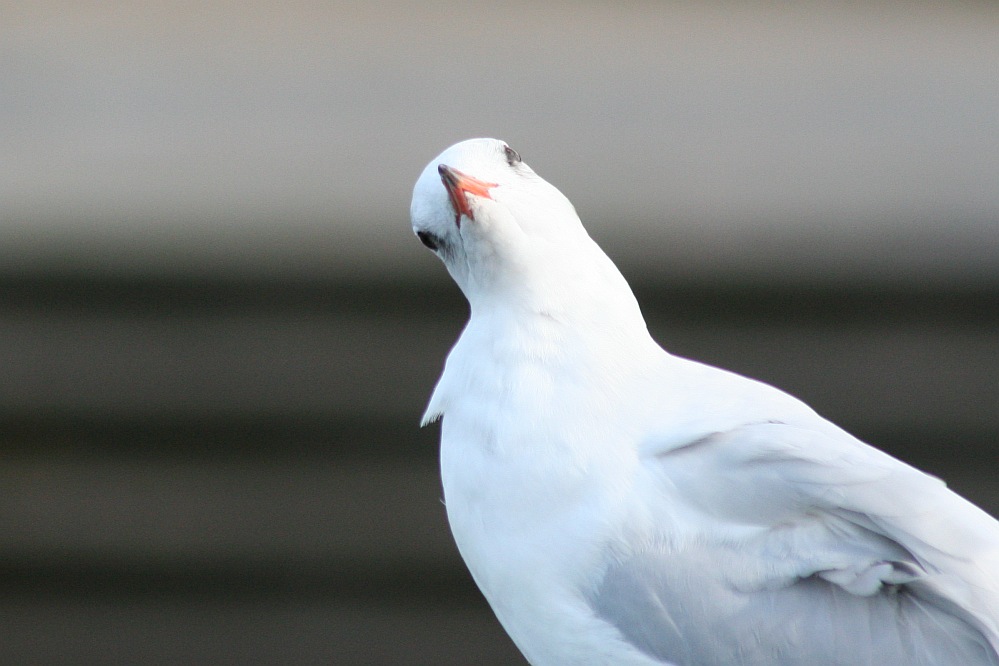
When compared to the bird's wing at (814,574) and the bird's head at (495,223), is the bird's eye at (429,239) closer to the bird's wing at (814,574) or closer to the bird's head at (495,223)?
the bird's head at (495,223)

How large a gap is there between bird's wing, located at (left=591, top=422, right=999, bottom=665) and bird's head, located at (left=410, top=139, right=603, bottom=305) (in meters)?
0.20

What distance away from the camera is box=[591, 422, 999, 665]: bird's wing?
69cm

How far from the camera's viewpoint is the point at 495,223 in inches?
30.5

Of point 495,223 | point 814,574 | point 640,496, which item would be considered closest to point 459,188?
point 495,223

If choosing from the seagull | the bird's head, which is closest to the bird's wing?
the seagull

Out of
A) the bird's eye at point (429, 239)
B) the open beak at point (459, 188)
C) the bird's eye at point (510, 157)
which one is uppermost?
the bird's eye at point (510, 157)

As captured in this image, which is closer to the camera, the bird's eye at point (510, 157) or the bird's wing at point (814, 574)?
the bird's wing at point (814, 574)

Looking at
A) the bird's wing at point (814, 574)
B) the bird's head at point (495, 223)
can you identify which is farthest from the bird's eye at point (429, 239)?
the bird's wing at point (814, 574)

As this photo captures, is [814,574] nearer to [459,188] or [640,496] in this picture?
[640,496]

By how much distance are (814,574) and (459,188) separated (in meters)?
0.35

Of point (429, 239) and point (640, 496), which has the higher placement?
point (429, 239)

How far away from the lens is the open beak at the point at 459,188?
0.76 metres

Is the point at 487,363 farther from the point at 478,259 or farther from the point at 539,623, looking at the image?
the point at 539,623

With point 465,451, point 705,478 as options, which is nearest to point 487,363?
point 465,451
